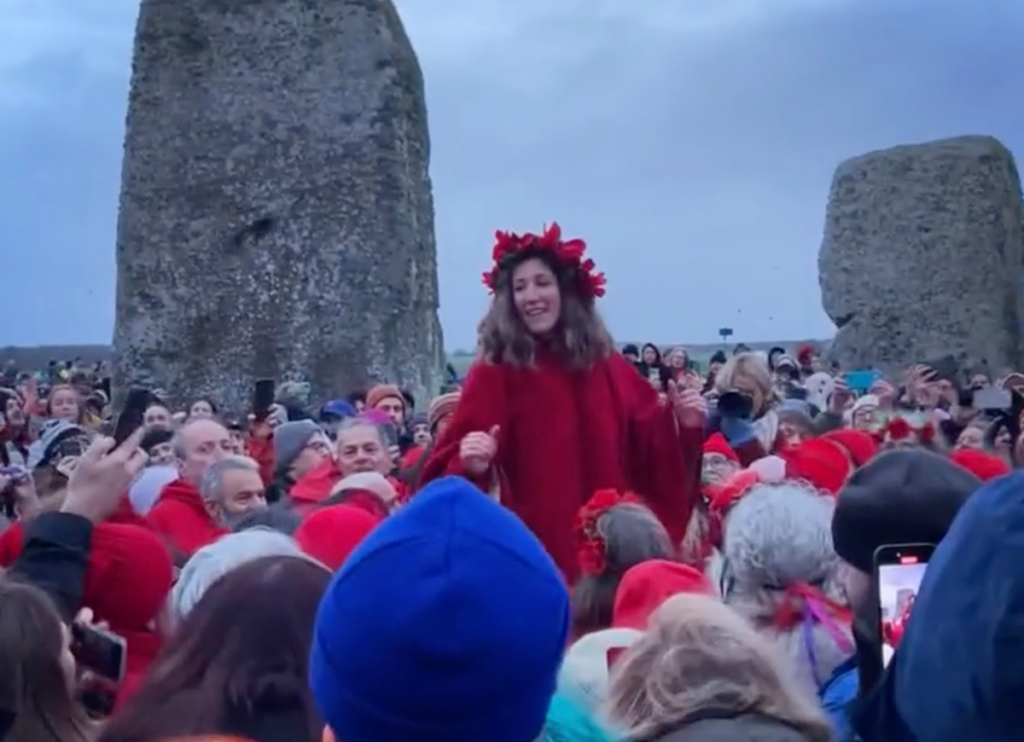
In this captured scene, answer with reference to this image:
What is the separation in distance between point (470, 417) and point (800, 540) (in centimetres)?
182

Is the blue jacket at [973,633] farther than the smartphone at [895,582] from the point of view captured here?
No

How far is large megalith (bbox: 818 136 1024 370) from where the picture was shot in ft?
51.5

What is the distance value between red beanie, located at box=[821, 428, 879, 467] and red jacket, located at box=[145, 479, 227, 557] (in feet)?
6.29

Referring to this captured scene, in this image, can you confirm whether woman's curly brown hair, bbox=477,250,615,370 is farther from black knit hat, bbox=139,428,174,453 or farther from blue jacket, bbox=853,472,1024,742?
blue jacket, bbox=853,472,1024,742

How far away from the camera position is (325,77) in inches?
416

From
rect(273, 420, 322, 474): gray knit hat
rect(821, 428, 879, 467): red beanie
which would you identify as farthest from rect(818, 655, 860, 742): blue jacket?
rect(273, 420, 322, 474): gray knit hat

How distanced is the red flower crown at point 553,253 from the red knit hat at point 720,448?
1246 millimetres

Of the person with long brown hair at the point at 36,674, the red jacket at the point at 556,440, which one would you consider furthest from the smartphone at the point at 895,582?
the red jacket at the point at 556,440

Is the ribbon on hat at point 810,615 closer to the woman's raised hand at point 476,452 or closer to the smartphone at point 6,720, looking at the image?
the smartphone at point 6,720

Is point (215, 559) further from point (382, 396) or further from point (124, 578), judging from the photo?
point (382, 396)

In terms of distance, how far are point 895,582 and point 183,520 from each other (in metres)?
2.52

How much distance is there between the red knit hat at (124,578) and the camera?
9.54 ft

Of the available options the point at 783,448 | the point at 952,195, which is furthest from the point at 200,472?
the point at 952,195

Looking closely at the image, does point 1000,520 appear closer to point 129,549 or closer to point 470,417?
point 129,549
